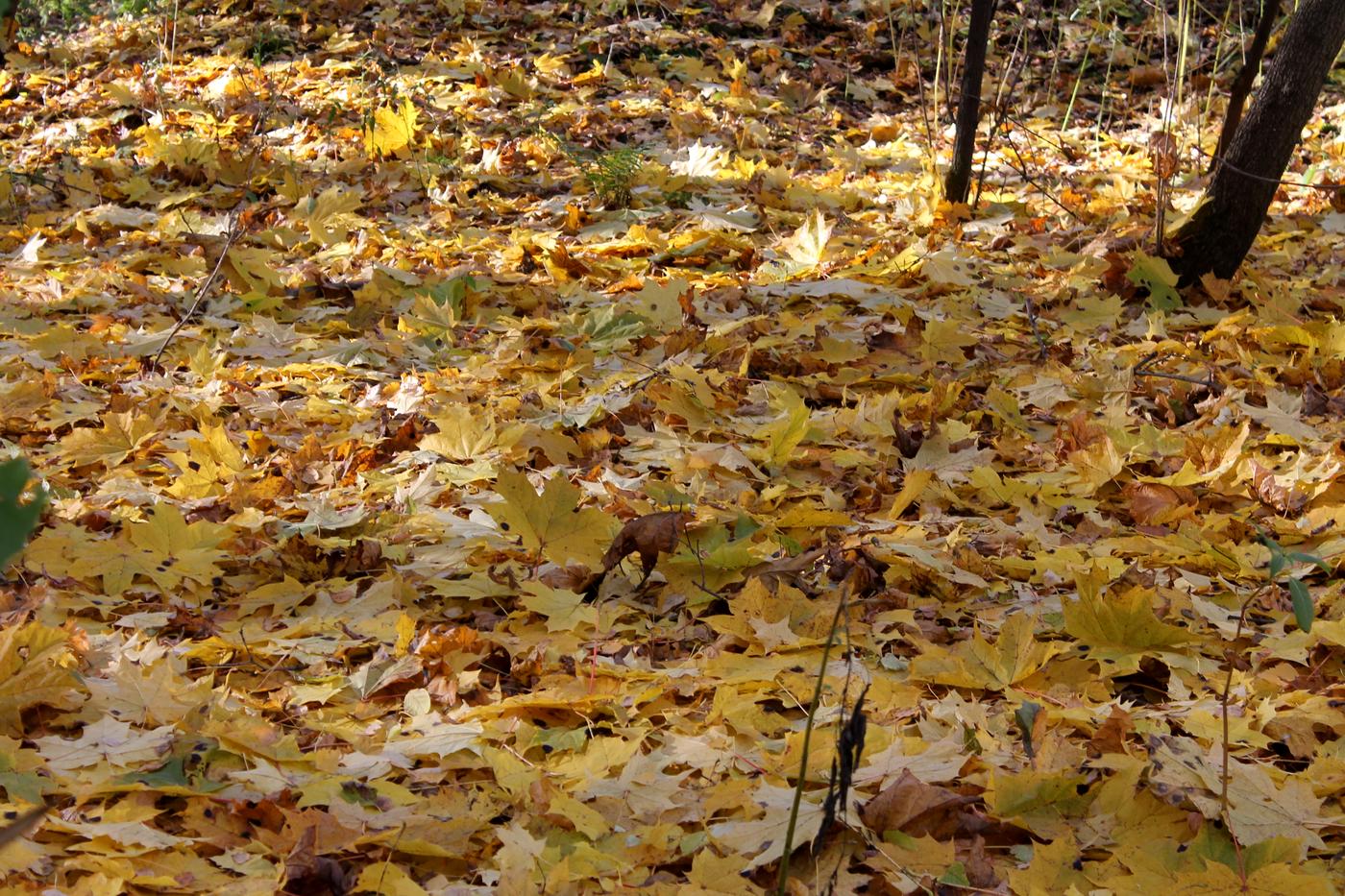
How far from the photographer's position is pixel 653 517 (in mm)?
2150

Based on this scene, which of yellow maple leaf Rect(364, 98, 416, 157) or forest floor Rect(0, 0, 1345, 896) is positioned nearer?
forest floor Rect(0, 0, 1345, 896)

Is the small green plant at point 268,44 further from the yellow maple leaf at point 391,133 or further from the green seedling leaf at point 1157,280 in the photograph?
the green seedling leaf at point 1157,280

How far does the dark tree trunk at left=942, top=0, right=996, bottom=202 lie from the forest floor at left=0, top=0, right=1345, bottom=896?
0.45 feet

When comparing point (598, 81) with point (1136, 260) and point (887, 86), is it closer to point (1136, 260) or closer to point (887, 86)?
point (887, 86)

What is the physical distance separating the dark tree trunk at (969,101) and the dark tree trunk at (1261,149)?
97 cm

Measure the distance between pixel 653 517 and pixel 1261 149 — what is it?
275 centimetres

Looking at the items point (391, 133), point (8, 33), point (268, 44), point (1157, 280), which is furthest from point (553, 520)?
point (268, 44)

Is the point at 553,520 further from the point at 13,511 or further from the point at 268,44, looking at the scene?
the point at 268,44

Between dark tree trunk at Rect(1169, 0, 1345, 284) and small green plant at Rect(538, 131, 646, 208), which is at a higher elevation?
dark tree trunk at Rect(1169, 0, 1345, 284)

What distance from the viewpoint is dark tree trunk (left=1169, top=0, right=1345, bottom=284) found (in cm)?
365

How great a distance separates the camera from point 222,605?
2.25m

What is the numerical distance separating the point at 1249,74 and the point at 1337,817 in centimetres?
364

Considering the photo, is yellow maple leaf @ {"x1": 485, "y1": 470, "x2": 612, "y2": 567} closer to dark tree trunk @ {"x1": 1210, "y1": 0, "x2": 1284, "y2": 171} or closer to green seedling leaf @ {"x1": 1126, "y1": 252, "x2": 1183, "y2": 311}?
green seedling leaf @ {"x1": 1126, "y1": 252, "x2": 1183, "y2": 311}

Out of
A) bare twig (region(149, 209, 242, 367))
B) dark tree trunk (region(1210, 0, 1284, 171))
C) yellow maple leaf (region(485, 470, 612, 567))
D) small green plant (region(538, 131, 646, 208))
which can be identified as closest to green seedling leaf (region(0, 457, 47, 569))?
yellow maple leaf (region(485, 470, 612, 567))
